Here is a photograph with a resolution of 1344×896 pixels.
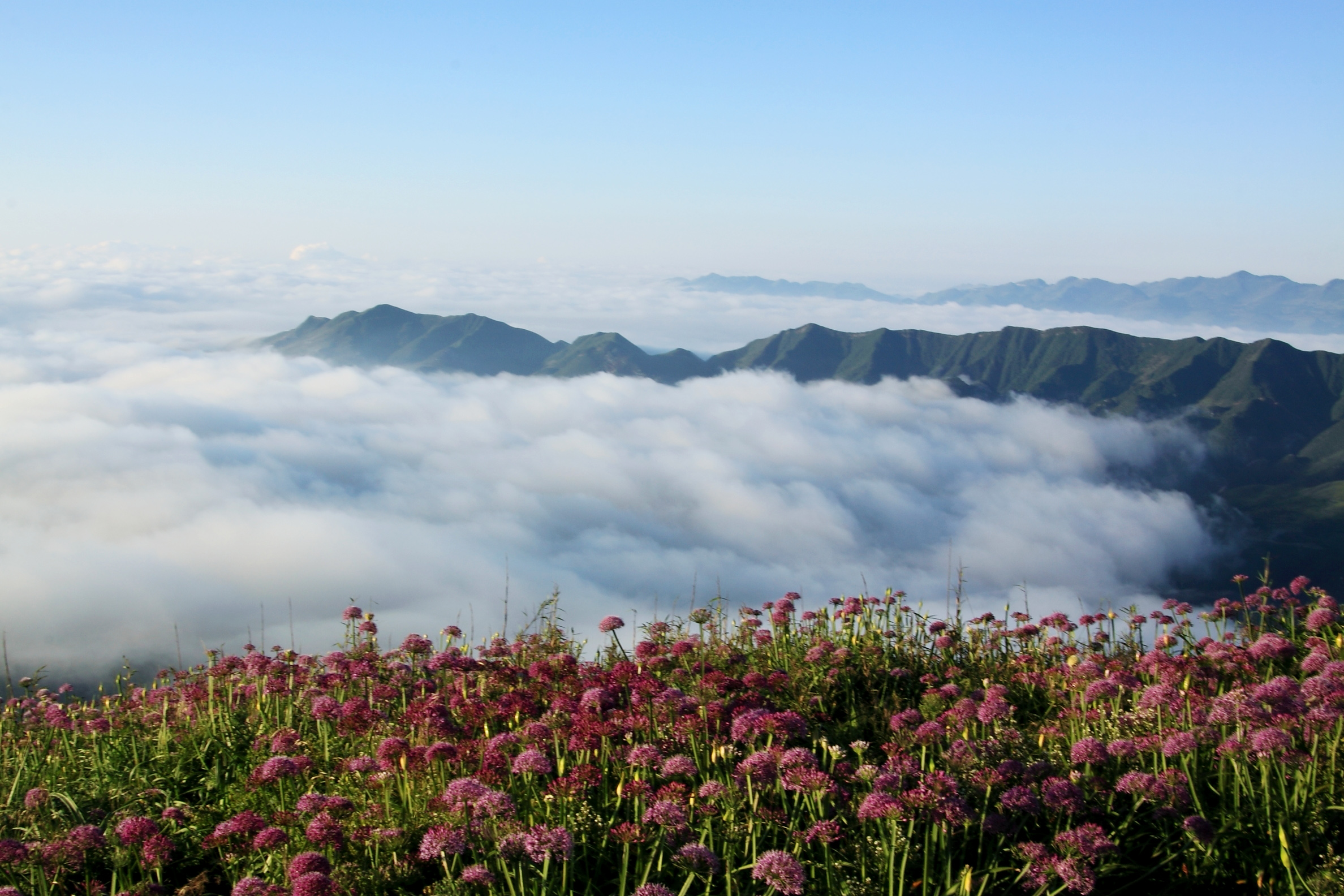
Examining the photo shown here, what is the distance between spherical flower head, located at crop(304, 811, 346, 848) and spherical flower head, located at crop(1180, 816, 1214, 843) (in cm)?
381

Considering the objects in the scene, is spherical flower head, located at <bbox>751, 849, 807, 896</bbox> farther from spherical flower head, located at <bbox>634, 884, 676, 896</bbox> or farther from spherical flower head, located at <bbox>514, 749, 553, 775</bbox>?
spherical flower head, located at <bbox>514, 749, 553, 775</bbox>

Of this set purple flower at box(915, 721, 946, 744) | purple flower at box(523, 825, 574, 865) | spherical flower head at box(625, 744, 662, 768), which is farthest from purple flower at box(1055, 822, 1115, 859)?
purple flower at box(523, 825, 574, 865)

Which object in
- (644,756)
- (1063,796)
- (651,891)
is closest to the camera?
(651,891)

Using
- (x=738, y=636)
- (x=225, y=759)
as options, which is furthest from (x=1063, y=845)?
(x=225, y=759)

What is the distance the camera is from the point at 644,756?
4547mm

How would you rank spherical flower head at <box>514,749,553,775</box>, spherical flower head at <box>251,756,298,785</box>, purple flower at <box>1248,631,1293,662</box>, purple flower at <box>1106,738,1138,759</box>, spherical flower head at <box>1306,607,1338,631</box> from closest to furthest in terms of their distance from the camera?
spherical flower head at <box>514,749,553,775</box> < spherical flower head at <box>251,756,298,785</box> < purple flower at <box>1106,738,1138,759</box> < purple flower at <box>1248,631,1293,662</box> < spherical flower head at <box>1306,607,1338,631</box>

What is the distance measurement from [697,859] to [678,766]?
92 centimetres

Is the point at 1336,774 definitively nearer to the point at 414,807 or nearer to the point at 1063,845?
the point at 1063,845

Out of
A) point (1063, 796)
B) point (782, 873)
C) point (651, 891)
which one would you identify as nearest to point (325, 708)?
point (651, 891)

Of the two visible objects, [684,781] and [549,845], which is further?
[684,781]

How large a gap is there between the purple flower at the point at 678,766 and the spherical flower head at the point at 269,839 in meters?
1.80

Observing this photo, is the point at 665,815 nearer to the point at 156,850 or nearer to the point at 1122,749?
the point at 156,850

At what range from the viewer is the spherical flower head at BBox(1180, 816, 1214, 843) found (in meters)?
4.03

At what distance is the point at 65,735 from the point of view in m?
6.15
